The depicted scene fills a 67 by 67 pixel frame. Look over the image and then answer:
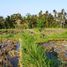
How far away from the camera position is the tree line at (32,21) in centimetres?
3369

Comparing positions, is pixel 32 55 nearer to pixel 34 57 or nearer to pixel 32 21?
pixel 34 57

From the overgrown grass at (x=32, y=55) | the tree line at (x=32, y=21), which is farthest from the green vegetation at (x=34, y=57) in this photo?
the tree line at (x=32, y=21)

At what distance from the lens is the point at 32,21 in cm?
3484

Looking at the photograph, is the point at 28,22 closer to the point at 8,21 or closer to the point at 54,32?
the point at 8,21

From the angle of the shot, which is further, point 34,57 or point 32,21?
point 32,21

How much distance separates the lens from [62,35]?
24266mm

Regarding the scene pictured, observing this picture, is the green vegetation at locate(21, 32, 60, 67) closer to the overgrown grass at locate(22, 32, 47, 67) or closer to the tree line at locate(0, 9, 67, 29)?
the overgrown grass at locate(22, 32, 47, 67)

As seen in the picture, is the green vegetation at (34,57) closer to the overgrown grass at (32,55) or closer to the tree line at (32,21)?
the overgrown grass at (32,55)

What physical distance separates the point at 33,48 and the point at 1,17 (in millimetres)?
30970

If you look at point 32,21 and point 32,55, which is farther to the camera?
point 32,21

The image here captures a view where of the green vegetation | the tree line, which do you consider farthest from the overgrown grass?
the tree line

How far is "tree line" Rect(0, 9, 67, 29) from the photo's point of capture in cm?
3369

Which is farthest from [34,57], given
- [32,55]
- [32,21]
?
[32,21]

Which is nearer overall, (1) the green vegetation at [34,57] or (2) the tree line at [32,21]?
(1) the green vegetation at [34,57]
